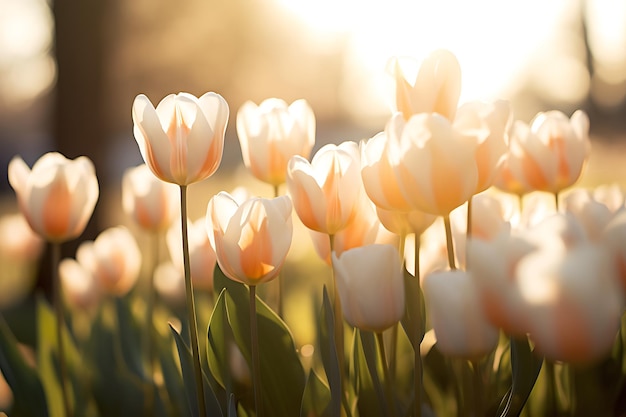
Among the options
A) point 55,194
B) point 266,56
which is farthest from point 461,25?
point 55,194

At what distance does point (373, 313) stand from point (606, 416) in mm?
402

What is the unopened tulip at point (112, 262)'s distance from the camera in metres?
1.31

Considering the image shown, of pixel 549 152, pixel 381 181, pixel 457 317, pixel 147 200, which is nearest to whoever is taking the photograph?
pixel 457 317

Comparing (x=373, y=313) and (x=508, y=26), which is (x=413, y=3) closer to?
(x=508, y=26)

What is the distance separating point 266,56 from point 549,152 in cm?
883

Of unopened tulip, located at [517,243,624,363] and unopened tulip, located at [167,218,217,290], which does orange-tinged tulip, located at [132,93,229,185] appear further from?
unopened tulip, located at [517,243,624,363]

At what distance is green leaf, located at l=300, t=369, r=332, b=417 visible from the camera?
29.0 inches

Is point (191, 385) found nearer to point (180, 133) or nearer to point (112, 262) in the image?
point (180, 133)

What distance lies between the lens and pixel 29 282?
3488 mm

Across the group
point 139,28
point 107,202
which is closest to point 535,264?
point 107,202

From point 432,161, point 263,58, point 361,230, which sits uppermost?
point 432,161

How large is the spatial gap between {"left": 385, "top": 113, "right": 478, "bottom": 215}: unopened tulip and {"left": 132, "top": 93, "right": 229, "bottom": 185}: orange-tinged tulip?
0.75 feet

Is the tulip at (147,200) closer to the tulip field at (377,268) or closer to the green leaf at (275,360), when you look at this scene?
the tulip field at (377,268)

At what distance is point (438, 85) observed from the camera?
2.34 feet
